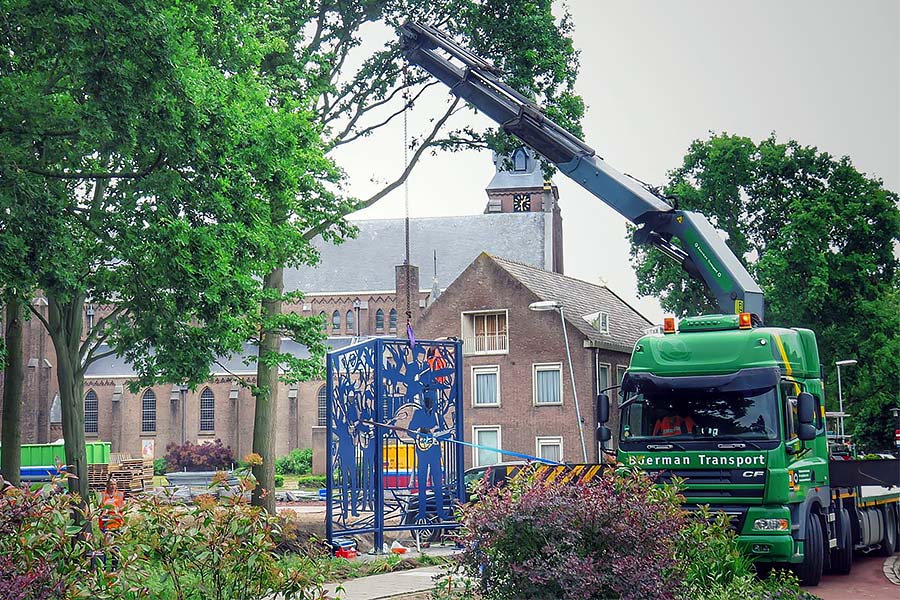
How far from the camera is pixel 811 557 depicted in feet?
48.2

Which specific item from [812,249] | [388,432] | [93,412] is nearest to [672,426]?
[388,432]

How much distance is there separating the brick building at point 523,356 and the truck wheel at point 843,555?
27.3 meters

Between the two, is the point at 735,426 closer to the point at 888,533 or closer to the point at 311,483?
the point at 888,533

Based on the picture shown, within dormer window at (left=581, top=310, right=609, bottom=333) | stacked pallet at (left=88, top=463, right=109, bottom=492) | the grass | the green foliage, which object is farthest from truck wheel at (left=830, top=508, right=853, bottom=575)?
stacked pallet at (left=88, top=463, right=109, bottom=492)

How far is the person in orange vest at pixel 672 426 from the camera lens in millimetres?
15133

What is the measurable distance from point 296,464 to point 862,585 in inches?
2343

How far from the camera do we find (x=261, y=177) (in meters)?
18.7

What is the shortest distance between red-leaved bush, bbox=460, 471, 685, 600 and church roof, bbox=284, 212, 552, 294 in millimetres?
66373

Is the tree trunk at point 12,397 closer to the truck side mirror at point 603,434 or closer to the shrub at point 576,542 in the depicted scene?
the truck side mirror at point 603,434

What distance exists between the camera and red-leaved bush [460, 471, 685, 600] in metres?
8.53

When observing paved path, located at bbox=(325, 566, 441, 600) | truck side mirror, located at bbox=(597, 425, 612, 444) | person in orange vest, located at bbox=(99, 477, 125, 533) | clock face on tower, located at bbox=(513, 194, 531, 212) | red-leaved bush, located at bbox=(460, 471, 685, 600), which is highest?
clock face on tower, located at bbox=(513, 194, 531, 212)

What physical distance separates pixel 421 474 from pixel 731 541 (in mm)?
6913

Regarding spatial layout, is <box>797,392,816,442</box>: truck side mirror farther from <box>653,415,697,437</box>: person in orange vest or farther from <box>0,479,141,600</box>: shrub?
<box>0,479,141,600</box>: shrub

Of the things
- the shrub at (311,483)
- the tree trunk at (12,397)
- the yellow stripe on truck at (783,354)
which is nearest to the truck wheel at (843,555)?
the yellow stripe on truck at (783,354)
